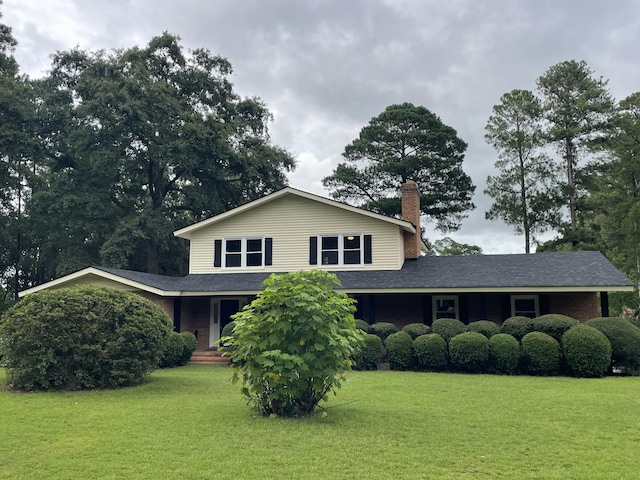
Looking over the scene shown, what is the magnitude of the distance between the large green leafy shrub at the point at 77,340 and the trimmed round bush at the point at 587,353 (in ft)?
35.4

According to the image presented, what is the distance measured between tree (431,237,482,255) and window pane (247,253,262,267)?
2950cm

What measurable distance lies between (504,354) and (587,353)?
208 centimetres

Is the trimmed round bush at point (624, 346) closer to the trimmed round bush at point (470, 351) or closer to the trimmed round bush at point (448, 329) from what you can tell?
the trimmed round bush at point (470, 351)

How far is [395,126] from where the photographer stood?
3753cm

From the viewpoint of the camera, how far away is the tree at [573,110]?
33.1 meters

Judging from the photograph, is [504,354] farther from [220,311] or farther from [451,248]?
[451,248]

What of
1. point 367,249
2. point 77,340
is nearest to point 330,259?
point 367,249

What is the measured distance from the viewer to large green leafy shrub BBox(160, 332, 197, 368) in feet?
54.2

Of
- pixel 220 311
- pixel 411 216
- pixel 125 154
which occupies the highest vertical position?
pixel 125 154

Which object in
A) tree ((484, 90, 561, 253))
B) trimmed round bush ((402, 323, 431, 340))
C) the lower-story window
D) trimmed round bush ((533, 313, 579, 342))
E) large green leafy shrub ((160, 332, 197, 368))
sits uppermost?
tree ((484, 90, 561, 253))

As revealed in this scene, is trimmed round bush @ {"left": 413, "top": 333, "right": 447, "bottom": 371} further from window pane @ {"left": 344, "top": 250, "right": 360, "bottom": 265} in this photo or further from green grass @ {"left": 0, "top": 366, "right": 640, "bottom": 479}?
window pane @ {"left": 344, "top": 250, "right": 360, "bottom": 265}

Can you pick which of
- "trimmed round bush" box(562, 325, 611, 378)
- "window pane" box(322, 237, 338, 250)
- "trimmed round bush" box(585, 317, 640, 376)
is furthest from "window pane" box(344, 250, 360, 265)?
"trimmed round bush" box(585, 317, 640, 376)

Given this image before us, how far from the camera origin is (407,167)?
3559 centimetres

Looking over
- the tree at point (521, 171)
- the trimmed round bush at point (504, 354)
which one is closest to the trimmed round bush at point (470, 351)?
the trimmed round bush at point (504, 354)
